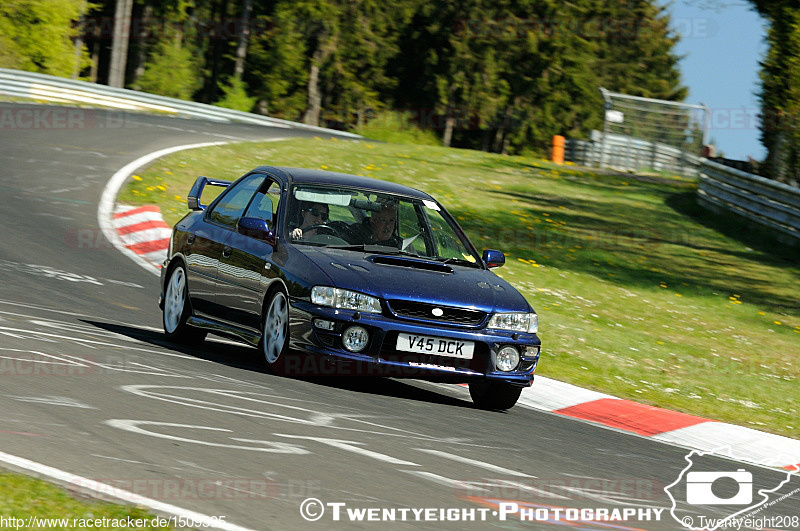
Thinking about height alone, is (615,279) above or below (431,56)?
below

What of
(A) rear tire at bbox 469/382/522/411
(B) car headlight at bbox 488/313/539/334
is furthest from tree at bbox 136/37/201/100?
(B) car headlight at bbox 488/313/539/334

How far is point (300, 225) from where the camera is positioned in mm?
9211

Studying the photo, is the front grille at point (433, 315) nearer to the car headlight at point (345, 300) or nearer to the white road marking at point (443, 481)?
the car headlight at point (345, 300)

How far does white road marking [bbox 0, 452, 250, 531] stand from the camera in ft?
15.0

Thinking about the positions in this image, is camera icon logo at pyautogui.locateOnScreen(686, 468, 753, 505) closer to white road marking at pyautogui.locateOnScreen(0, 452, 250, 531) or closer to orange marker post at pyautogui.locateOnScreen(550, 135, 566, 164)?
white road marking at pyautogui.locateOnScreen(0, 452, 250, 531)

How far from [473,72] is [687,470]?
66.2m

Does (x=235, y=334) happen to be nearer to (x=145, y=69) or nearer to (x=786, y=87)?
(x=786, y=87)

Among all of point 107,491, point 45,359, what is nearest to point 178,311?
point 45,359

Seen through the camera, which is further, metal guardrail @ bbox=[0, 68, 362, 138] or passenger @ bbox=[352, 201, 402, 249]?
metal guardrail @ bbox=[0, 68, 362, 138]

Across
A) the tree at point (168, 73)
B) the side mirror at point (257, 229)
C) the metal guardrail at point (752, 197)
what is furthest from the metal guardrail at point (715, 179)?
the tree at point (168, 73)

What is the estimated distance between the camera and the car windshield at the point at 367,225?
9195 millimetres

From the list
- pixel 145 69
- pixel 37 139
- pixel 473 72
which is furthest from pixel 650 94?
pixel 37 139

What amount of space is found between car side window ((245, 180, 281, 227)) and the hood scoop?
3.40 ft

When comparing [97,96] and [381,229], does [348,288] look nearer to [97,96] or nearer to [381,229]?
[381,229]
